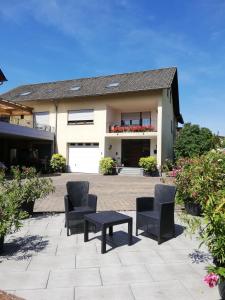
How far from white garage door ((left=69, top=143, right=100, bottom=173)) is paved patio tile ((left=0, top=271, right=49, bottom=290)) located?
18.0m

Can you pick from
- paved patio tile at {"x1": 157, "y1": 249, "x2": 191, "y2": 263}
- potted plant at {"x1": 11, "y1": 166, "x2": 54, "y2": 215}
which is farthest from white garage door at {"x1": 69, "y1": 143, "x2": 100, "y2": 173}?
paved patio tile at {"x1": 157, "y1": 249, "x2": 191, "y2": 263}

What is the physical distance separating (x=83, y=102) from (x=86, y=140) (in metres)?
3.09

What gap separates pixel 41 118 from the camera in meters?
23.8

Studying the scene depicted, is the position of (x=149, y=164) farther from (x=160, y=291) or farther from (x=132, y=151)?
(x=160, y=291)

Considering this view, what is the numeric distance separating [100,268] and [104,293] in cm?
72

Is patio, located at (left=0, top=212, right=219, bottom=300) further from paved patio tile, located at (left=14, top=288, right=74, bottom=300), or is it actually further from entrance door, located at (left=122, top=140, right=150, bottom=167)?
entrance door, located at (left=122, top=140, right=150, bottom=167)

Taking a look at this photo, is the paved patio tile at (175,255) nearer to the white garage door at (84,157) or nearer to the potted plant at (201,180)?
the potted plant at (201,180)

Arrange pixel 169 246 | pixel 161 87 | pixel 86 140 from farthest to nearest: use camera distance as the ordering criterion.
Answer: pixel 86 140
pixel 161 87
pixel 169 246

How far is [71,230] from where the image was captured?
584 cm

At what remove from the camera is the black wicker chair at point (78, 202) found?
572 cm

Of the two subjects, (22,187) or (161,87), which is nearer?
(22,187)

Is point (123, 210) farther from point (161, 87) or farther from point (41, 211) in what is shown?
point (161, 87)

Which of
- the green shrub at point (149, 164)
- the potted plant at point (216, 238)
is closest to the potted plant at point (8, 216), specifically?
the potted plant at point (216, 238)

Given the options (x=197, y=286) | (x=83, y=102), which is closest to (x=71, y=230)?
(x=197, y=286)
